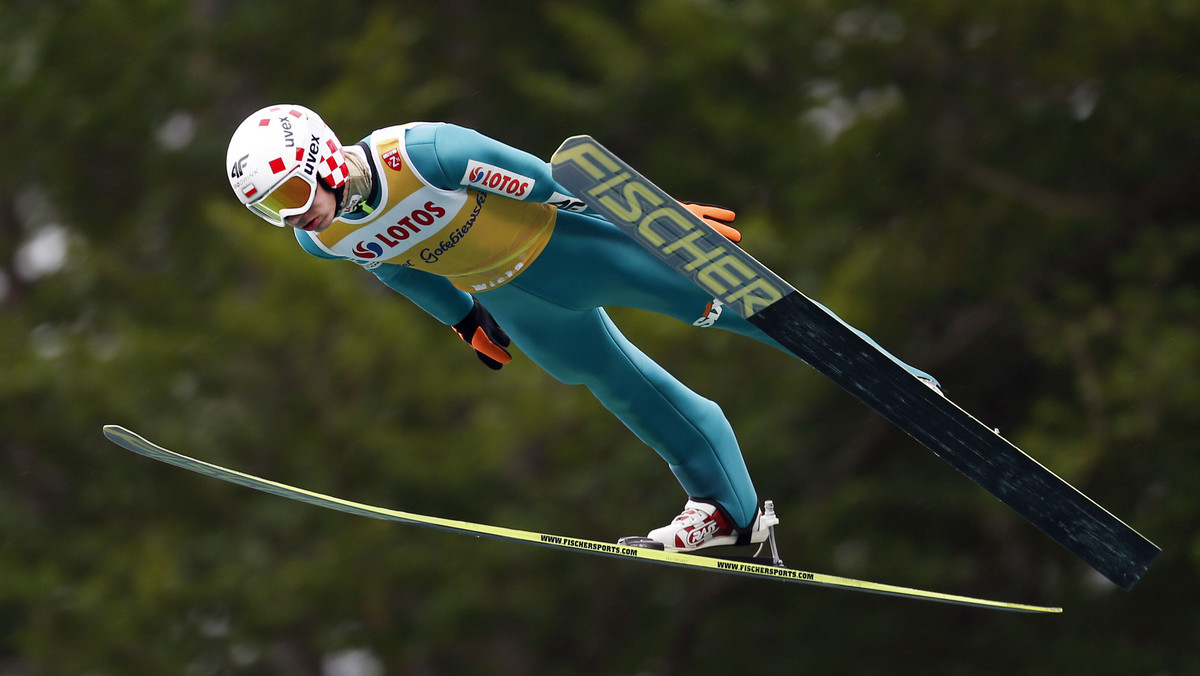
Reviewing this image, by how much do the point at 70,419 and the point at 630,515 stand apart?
3.45 meters


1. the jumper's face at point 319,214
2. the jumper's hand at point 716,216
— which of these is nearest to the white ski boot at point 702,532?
the jumper's hand at point 716,216

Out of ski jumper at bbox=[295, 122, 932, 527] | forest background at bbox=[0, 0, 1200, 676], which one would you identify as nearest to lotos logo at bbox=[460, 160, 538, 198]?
ski jumper at bbox=[295, 122, 932, 527]

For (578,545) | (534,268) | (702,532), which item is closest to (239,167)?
(534,268)

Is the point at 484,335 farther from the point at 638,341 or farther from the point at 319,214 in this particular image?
the point at 638,341

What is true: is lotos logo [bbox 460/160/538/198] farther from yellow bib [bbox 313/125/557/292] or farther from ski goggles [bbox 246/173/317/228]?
ski goggles [bbox 246/173/317/228]

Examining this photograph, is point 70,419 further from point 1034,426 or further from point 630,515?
point 1034,426

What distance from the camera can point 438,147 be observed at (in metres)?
3.43

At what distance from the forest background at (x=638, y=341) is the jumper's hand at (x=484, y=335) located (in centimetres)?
365

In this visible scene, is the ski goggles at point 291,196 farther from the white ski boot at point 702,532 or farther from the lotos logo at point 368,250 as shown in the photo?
the white ski boot at point 702,532

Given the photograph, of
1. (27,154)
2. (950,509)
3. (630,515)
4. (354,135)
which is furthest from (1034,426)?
(27,154)

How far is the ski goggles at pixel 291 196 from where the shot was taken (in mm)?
3215

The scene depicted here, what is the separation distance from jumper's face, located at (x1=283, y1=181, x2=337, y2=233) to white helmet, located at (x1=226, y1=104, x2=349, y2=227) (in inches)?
0.5

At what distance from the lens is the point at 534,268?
12.0 feet

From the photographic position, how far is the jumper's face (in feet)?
10.7
